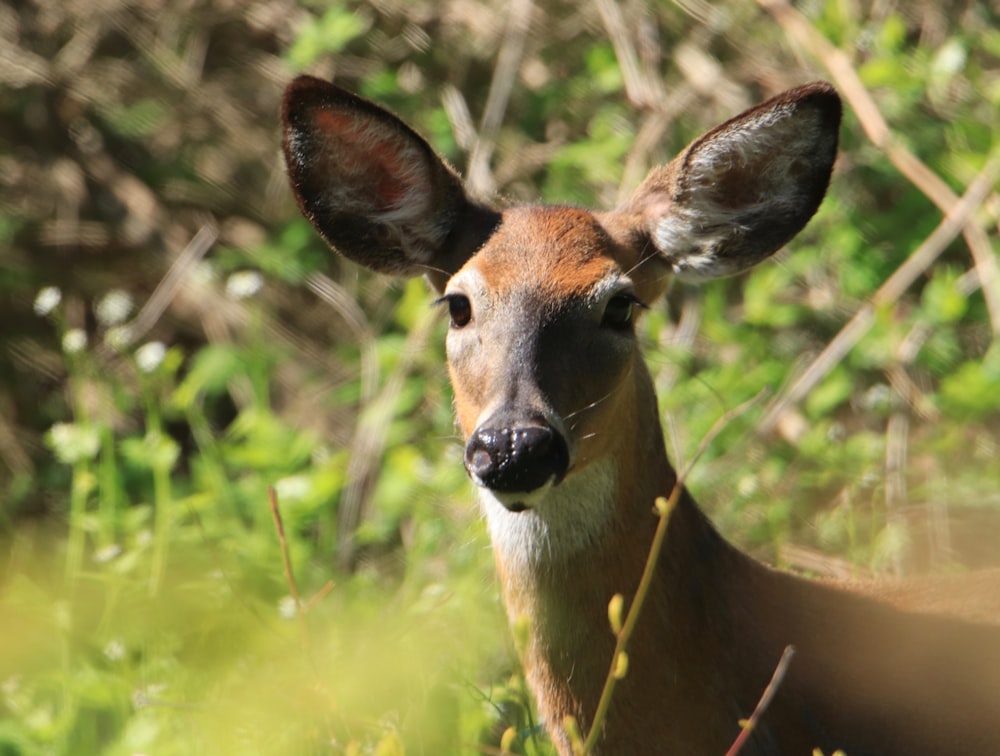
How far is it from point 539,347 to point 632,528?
451 millimetres

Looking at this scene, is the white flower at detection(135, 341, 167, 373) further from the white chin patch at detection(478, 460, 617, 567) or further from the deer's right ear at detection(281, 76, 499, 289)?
the white chin patch at detection(478, 460, 617, 567)

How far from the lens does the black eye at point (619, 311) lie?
3.34 m

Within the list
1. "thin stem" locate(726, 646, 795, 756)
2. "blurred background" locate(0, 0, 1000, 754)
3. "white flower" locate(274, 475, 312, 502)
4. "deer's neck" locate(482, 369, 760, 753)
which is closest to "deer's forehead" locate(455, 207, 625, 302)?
"deer's neck" locate(482, 369, 760, 753)

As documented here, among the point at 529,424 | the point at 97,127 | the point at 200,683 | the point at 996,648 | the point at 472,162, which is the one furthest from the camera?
the point at 97,127

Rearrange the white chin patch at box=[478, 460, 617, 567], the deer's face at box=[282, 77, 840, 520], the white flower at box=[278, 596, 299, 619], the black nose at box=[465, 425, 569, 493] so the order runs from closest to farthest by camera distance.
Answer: the black nose at box=[465, 425, 569, 493]
the deer's face at box=[282, 77, 840, 520]
the white chin patch at box=[478, 460, 617, 567]
the white flower at box=[278, 596, 299, 619]

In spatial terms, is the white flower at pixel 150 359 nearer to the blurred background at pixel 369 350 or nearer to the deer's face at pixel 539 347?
the blurred background at pixel 369 350

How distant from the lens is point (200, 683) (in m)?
3.84

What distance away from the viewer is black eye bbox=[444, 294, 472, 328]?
3.42 m

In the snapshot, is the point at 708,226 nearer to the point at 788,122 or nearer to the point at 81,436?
the point at 788,122

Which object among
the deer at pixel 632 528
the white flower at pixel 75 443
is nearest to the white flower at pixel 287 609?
the white flower at pixel 75 443

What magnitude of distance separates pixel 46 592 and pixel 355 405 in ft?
8.28

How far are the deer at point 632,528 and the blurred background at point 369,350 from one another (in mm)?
410

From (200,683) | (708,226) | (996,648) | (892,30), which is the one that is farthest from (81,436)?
(892,30)

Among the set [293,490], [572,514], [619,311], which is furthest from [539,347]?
[293,490]
